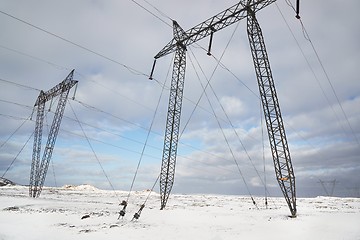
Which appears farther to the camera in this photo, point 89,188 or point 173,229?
point 89,188

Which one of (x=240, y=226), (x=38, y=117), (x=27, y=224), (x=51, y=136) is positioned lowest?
(x=27, y=224)

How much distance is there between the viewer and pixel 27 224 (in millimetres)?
15664

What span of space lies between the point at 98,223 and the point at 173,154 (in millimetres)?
14018

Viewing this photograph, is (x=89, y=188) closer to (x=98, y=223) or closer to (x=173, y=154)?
(x=173, y=154)

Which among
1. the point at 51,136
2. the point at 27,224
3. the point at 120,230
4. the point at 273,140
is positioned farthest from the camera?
the point at 51,136

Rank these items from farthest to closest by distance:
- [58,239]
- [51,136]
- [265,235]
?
[51,136] < [265,235] < [58,239]

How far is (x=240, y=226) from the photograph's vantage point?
Answer: 15797 mm

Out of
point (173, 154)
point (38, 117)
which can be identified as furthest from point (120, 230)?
point (38, 117)

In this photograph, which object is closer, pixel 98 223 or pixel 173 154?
pixel 98 223

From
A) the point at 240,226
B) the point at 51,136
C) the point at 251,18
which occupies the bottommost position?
the point at 240,226

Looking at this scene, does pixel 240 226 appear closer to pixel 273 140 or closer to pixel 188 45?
pixel 273 140

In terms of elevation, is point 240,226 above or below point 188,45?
below

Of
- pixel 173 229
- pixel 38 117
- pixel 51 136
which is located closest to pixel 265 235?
pixel 173 229

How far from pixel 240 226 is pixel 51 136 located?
38761mm
